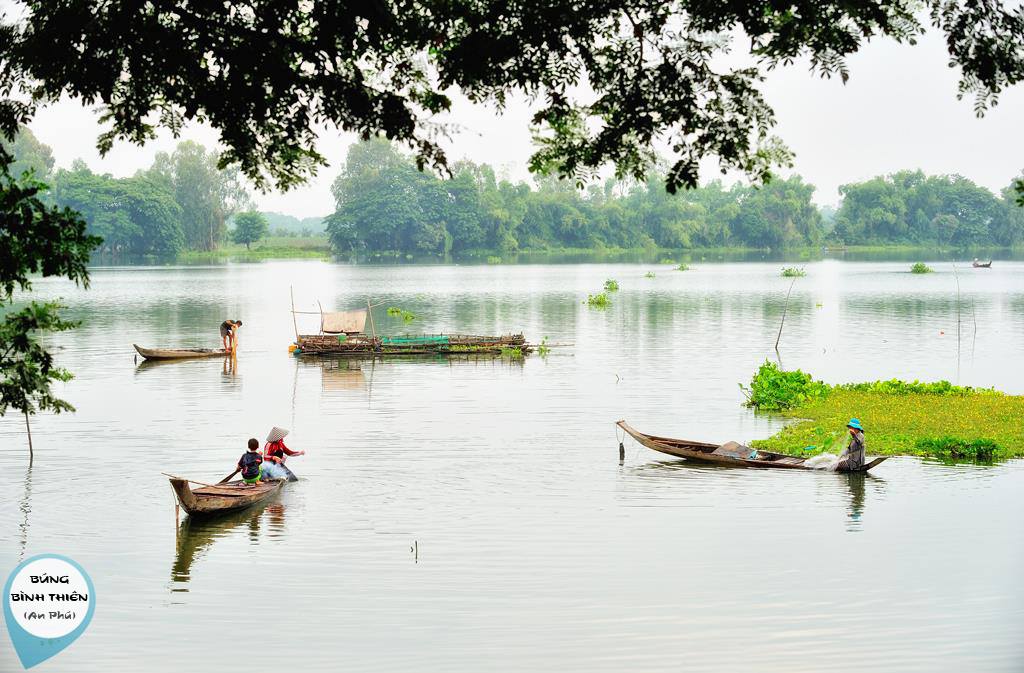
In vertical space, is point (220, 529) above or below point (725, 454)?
below

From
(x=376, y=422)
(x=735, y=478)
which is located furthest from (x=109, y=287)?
(x=735, y=478)

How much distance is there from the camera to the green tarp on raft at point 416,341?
145 feet

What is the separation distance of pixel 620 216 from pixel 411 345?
5370 inches

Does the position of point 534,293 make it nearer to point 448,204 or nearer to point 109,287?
point 109,287

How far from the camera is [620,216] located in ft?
582

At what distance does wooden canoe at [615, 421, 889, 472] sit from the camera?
874 inches

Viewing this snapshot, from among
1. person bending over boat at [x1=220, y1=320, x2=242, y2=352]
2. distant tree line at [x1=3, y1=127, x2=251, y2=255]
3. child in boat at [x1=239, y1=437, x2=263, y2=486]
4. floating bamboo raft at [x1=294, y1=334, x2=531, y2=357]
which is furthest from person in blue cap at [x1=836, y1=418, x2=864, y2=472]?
distant tree line at [x1=3, y1=127, x2=251, y2=255]

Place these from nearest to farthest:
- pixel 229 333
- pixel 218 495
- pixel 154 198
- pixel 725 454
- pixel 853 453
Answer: pixel 218 495 < pixel 853 453 < pixel 725 454 < pixel 229 333 < pixel 154 198

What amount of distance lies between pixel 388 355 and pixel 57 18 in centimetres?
3296

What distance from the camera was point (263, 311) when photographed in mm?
70562

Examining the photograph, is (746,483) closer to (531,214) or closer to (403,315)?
(403,315)

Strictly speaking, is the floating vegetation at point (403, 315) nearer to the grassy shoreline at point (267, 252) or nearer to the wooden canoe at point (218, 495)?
the wooden canoe at point (218, 495)

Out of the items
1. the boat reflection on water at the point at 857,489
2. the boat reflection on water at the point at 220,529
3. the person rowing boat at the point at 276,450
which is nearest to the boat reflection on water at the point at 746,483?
the boat reflection on water at the point at 857,489

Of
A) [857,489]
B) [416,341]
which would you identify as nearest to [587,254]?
[416,341]
